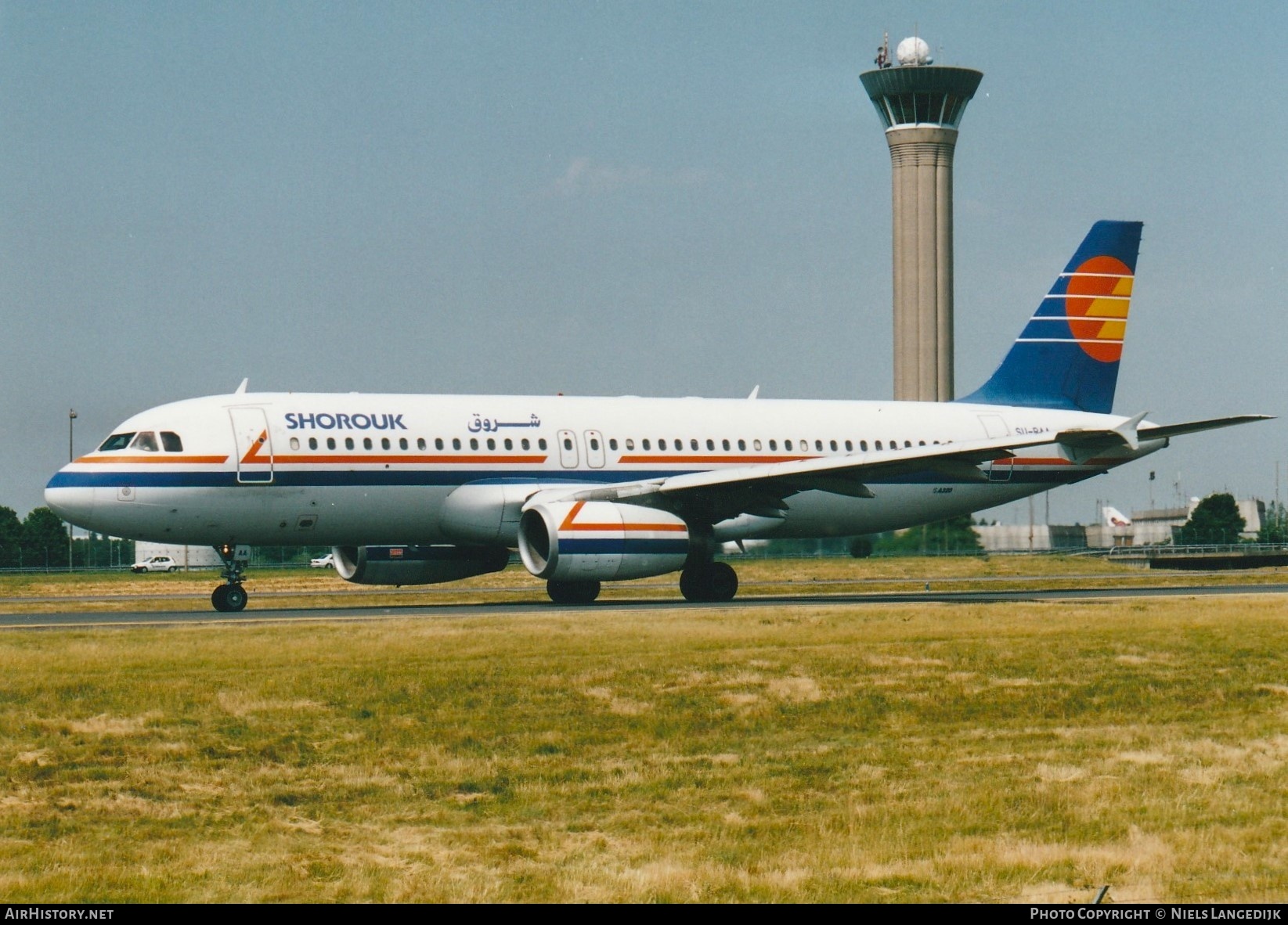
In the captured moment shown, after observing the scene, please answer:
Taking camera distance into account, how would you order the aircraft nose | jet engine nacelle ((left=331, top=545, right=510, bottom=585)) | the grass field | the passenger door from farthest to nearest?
1. jet engine nacelle ((left=331, top=545, right=510, bottom=585))
2. the passenger door
3. the aircraft nose
4. the grass field

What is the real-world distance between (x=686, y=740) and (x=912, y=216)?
4541 inches

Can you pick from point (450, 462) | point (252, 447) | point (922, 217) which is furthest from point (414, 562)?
point (922, 217)

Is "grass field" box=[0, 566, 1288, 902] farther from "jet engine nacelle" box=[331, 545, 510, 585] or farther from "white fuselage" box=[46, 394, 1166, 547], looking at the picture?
"jet engine nacelle" box=[331, 545, 510, 585]

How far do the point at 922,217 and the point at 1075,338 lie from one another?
290 ft

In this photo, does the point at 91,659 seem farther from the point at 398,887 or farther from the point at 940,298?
the point at 940,298

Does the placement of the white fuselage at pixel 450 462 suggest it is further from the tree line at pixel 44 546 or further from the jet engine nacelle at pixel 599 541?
the tree line at pixel 44 546

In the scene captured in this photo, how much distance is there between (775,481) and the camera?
3359cm

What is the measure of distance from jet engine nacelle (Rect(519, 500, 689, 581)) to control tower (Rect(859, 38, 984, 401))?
97.0 m

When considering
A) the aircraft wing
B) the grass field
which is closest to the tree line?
the aircraft wing

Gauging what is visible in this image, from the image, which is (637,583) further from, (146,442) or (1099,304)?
(146,442)

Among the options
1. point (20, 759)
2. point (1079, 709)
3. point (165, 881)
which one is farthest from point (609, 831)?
point (1079, 709)

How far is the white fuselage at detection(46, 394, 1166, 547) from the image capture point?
3134 cm

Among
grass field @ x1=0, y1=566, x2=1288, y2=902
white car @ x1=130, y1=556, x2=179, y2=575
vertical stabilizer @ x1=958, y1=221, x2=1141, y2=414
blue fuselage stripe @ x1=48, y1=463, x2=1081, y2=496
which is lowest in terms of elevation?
grass field @ x1=0, y1=566, x2=1288, y2=902

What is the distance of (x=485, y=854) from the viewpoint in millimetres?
12406
